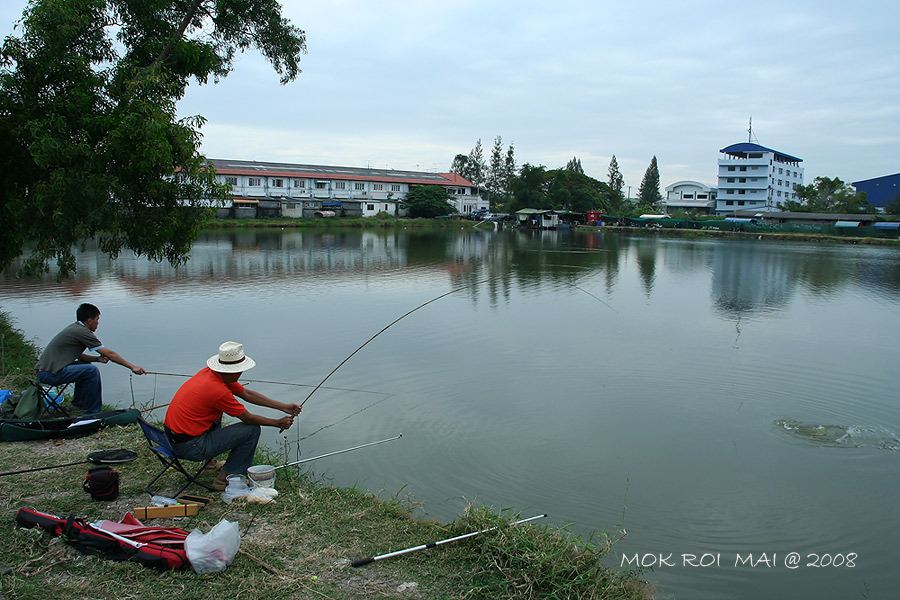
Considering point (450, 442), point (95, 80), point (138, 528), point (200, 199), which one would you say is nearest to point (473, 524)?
point (138, 528)

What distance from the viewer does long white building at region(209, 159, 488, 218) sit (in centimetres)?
5659

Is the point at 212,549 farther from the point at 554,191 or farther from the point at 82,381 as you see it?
the point at 554,191

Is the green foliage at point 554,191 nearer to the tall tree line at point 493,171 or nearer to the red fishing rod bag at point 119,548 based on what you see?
the tall tree line at point 493,171

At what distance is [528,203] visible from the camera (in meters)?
70.6

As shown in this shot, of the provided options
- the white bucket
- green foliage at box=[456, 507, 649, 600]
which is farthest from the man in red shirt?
green foliage at box=[456, 507, 649, 600]

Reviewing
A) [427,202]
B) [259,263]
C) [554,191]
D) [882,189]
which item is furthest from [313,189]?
[882,189]

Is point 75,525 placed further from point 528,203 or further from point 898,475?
point 528,203

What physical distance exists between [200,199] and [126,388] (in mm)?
2806

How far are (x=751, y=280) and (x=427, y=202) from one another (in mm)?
43010

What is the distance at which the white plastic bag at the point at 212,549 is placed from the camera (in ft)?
11.1

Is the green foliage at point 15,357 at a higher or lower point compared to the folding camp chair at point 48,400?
lower

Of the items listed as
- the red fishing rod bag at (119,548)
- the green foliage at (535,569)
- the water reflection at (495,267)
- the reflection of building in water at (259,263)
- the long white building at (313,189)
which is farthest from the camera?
the long white building at (313,189)

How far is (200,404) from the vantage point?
4.47 m

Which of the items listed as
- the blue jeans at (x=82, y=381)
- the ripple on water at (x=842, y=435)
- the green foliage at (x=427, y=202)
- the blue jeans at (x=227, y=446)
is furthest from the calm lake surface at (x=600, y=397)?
the green foliage at (x=427, y=202)
